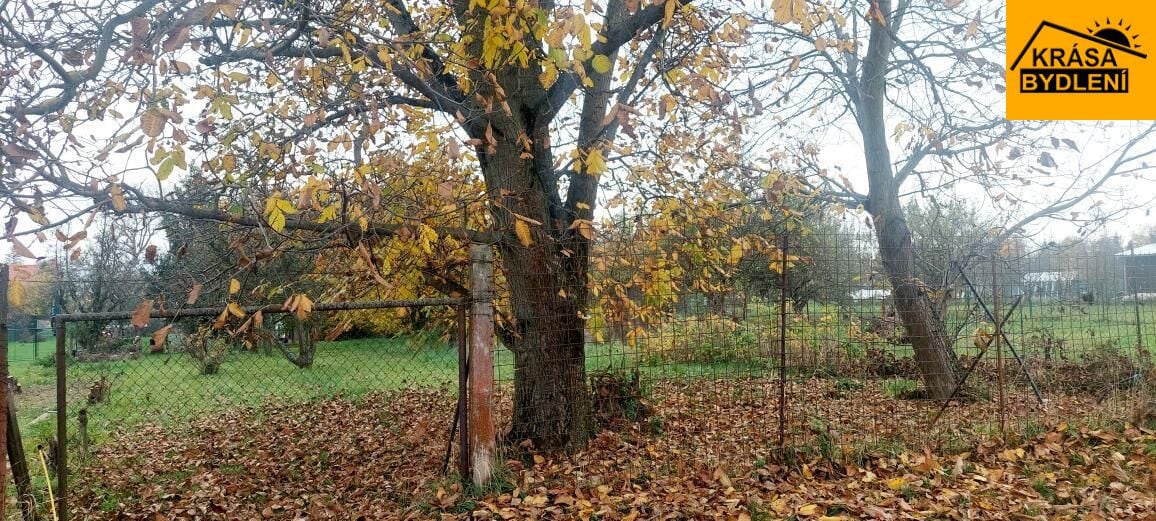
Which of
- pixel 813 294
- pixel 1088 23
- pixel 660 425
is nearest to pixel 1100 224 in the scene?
pixel 1088 23

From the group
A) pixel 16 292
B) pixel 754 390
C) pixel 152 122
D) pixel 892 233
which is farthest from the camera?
pixel 892 233

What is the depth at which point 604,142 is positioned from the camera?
4.36 meters

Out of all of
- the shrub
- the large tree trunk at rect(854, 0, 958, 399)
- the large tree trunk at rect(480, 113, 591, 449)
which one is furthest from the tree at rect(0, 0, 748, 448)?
the shrub

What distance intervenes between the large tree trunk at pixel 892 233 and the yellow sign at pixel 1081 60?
4.39 ft

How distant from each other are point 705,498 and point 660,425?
1748 mm

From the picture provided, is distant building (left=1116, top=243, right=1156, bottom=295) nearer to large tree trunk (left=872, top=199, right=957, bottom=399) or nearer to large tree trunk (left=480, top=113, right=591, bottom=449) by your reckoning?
large tree trunk (left=872, top=199, right=957, bottom=399)

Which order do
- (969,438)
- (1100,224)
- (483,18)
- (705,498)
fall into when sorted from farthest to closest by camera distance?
(1100,224) < (969,438) < (483,18) < (705,498)

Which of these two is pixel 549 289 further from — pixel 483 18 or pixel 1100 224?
pixel 1100 224

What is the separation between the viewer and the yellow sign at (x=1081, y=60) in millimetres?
5895

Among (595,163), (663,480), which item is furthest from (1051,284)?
(595,163)

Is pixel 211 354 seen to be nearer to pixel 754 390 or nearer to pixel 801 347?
pixel 754 390

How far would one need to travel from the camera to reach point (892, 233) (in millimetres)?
7543

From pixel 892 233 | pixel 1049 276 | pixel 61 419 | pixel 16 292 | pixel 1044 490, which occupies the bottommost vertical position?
pixel 1044 490

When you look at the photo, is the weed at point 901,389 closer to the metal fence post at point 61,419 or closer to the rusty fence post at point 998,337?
the rusty fence post at point 998,337
